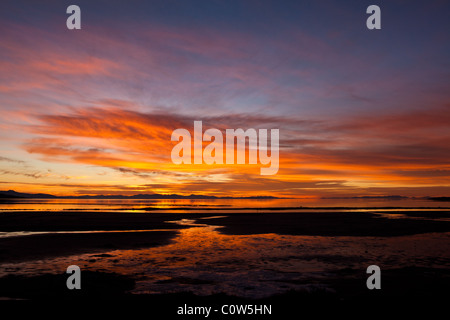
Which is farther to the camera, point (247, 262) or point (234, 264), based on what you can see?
point (247, 262)

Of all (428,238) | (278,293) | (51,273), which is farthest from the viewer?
(428,238)

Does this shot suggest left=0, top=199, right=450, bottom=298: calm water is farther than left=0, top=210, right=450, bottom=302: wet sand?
Yes

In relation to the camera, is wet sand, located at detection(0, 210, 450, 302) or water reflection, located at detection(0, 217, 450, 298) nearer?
wet sand, located at detection(0, 210, 450, 302)

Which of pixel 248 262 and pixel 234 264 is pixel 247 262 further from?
pixel 234 264

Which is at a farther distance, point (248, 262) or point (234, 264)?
point (248, 262)

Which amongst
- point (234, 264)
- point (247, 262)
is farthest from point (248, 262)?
point (234, 264)

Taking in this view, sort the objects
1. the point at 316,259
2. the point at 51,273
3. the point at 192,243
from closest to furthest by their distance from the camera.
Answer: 1. the point at 51,273
2. the point at 316,259
3. the point at 192,243

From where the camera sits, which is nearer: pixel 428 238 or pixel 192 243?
pixel 192 243

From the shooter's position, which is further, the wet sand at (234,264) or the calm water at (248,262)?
the calm water at (248,262)

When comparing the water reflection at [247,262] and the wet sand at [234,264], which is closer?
the wet sand at [234,264]
